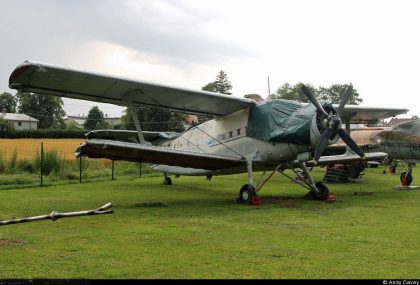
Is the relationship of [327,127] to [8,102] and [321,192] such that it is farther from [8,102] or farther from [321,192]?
[8,102]

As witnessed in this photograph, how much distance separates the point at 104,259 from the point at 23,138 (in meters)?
60.4

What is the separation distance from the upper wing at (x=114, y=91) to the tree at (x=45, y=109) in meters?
84.7

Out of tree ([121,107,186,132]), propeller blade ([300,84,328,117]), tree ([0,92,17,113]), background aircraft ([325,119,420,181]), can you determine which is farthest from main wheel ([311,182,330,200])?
tree ([0,92,17,113])

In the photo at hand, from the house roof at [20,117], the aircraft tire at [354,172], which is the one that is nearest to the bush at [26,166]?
the aircraft tire at [354,172]

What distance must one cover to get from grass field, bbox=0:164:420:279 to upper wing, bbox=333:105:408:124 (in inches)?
215

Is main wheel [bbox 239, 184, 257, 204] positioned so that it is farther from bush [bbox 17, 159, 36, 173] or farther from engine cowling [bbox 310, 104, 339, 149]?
bush [bbox 17, 159, 36, 173]

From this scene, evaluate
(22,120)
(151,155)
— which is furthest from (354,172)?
(22,120)

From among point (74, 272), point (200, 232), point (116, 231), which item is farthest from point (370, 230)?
point (74, 272)

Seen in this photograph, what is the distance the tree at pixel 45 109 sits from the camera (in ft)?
319

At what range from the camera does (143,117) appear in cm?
6825

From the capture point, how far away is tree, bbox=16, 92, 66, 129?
319 feet

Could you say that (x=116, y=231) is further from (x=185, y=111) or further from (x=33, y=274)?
(x=185, y=111)

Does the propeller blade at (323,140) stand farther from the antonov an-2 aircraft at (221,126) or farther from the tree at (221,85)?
the tree at (221,85)

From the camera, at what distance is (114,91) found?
13.4 metres
